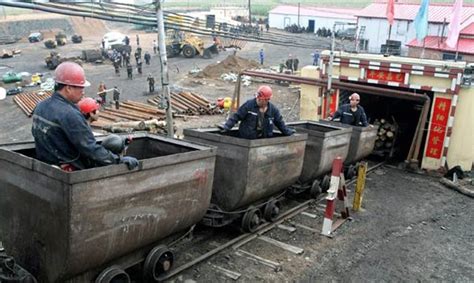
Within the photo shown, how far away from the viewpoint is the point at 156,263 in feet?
18.5

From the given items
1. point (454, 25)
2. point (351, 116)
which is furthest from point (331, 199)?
point (454, 25)

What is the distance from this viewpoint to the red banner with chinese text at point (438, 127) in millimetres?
11578

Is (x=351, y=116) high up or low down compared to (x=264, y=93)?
down

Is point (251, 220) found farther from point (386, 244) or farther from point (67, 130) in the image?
Result: point (67, 130)

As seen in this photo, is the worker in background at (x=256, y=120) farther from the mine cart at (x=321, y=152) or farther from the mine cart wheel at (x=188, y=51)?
the mine cart wheel at (x=188, y=51)

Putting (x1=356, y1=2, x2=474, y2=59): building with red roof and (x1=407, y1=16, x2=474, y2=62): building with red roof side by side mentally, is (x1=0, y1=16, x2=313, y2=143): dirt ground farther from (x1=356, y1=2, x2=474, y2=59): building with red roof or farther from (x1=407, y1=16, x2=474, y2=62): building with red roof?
(x1=407, y1=16, x2=474, y2=62): building with red roof

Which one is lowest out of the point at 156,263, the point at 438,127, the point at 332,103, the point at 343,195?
the point at 343,195

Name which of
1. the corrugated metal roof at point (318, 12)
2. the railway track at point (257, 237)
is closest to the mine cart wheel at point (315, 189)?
the railway track at point (257, 237)

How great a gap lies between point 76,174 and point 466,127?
1031cm

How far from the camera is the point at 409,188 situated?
10758mm

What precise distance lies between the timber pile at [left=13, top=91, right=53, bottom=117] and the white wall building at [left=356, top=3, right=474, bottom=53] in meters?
25.3

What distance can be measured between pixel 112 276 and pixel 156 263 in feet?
2.44

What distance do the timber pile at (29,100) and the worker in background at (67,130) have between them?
15592mm

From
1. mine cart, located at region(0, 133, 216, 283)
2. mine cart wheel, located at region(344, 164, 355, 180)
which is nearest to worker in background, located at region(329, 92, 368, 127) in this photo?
→ mine cart wheel, located at region(344, 164, 355, 180)
